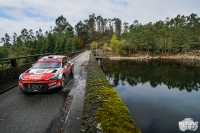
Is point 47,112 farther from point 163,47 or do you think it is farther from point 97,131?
point 163,47

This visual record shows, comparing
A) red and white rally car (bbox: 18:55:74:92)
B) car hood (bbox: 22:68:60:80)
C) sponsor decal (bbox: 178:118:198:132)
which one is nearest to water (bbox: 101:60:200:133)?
sponsor decal (bbox: 178:118:198:132)

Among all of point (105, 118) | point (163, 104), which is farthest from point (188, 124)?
point (105, 118)

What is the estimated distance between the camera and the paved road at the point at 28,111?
352 centimetres

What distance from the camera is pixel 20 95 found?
6.11 metres

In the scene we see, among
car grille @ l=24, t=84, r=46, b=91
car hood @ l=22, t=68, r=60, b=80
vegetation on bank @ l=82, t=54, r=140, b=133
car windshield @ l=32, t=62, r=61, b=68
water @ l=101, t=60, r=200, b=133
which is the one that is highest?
car windshield @ l=32, t=62, r=61, b=68

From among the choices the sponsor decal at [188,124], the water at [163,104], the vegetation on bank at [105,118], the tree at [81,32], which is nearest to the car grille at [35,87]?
the vegetation on bank at [105,118]

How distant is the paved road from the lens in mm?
3521

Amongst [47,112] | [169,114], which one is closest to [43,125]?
[47,112]

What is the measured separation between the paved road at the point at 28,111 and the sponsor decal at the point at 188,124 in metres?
12.3

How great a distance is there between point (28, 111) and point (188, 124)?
16176mm

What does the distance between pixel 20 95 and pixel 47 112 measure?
8.66ft

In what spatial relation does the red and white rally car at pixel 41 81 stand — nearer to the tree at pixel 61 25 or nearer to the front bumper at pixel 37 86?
the front bumper at pixel 37 86

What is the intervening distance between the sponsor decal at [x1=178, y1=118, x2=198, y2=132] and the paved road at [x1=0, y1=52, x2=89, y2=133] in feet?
40.5

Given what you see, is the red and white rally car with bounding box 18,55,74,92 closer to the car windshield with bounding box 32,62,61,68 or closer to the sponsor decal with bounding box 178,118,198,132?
the car windshield with bounding box 32,62,61,68
